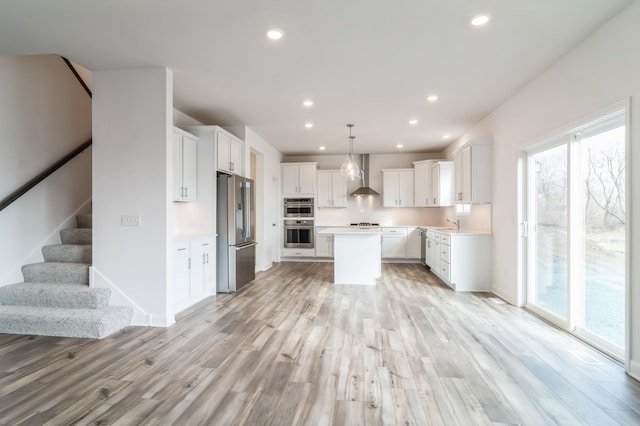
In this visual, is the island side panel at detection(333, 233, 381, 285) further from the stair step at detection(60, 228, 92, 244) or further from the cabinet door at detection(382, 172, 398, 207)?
the stair step at detection(60, 228, 92, 244)

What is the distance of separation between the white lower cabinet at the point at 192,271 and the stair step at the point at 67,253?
109 cm

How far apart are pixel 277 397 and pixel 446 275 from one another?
411cm

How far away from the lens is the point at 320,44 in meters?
2.92

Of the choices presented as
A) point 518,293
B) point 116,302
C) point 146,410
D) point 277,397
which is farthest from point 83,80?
point 518,293

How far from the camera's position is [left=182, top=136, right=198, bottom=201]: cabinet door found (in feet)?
14.4

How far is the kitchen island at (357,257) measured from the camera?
548 cm

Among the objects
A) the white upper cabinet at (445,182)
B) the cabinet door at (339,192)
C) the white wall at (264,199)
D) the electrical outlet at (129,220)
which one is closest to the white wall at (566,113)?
the white upper cabinet at (445,182)

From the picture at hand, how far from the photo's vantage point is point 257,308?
4039 millimetres

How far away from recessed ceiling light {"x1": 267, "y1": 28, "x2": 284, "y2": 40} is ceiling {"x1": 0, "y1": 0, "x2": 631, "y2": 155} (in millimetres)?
47

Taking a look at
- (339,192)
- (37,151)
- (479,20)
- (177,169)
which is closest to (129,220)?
(177,169)

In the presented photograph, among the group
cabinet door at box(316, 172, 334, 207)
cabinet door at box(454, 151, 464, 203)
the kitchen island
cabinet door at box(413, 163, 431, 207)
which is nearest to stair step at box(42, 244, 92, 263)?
the kitchen island

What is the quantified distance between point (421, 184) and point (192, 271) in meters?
5.71

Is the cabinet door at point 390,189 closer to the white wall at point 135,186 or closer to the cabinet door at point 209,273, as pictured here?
the cabinet door at point 209,273

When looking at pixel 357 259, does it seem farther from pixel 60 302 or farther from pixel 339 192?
pixel 60 302
